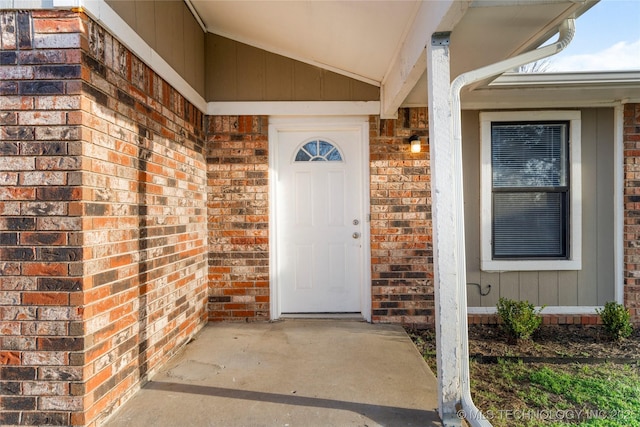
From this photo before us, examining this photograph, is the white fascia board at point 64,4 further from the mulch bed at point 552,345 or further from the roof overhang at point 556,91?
the mulch bed at point 552,345

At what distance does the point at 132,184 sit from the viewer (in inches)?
92.7

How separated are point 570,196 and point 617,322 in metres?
1.31

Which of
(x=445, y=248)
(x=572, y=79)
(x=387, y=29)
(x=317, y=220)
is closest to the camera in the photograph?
(x=445, y=248)

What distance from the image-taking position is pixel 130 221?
2311 mm

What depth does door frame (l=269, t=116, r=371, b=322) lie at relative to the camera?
3779 mm

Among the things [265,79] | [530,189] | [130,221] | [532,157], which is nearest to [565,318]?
[530,189]

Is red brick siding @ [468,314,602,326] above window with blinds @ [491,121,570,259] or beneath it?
beneath

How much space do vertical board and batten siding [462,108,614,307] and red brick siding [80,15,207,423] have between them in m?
2.91

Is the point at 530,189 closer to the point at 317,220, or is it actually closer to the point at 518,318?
the point at 518,318

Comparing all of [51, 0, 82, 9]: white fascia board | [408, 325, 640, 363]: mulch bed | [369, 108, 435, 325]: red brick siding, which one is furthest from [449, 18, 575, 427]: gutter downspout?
[51, 0, 82, 9]: white fascia board

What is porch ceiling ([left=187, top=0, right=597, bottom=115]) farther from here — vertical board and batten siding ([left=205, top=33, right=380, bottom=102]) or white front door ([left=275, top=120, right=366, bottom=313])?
white front door ([left=275, top=120, right=366, bottom=313])

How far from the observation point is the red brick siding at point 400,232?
3.73 meters

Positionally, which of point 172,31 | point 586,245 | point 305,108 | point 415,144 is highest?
point 172,31

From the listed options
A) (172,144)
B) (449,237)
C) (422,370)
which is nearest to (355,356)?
(422,370)
